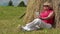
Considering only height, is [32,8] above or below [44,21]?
above

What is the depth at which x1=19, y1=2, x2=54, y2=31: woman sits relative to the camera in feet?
29.8

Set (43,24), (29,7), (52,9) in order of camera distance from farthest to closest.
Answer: (29,7) → (52,9) → (43,24)

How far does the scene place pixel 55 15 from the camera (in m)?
9.84

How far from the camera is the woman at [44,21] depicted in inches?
357

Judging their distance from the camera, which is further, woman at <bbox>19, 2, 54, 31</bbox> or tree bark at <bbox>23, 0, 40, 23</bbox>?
tree bark at <bbox>23, 0, 40, 23</bbox>

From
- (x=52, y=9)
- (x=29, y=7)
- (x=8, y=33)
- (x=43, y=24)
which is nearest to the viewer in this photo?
(x=8, y=33)

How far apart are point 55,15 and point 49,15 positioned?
0.38 meters

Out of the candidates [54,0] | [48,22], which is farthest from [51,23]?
[54,0]

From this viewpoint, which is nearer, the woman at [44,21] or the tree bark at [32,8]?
the woman at [44,21]

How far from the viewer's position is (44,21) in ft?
31.4

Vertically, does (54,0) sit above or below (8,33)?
above

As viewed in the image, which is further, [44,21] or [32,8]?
[32,8]

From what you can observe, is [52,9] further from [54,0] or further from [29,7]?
[29,7]

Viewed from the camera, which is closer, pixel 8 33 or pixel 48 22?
pixel 8 33
